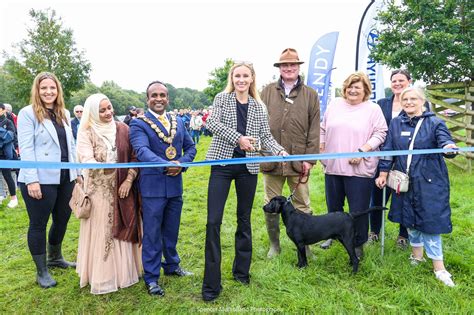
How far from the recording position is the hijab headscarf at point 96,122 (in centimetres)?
312

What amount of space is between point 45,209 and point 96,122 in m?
1.08

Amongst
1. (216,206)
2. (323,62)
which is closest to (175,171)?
(216,206)

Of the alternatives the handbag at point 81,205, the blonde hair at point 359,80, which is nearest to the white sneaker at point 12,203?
the handbag at point 81,205

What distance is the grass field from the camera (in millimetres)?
3039

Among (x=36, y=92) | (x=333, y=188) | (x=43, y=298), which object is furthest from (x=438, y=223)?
(x=36, y=92)

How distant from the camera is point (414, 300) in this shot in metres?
3.06

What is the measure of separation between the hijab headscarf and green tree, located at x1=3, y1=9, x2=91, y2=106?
23.0 metres

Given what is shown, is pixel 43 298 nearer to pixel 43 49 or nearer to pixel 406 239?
pixel 406 239

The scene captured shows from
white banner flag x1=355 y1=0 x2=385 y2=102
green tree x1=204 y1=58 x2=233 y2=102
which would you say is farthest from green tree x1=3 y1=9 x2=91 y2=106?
white banner flag x1=355 y1=0 x2=385 y2=102

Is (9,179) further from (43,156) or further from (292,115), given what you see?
(292,115)

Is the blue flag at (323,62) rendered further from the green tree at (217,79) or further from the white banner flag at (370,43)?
the green tree at (217,79)

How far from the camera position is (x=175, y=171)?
126 inches

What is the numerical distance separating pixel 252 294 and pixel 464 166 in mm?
7199

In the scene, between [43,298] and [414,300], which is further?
[43,298]
